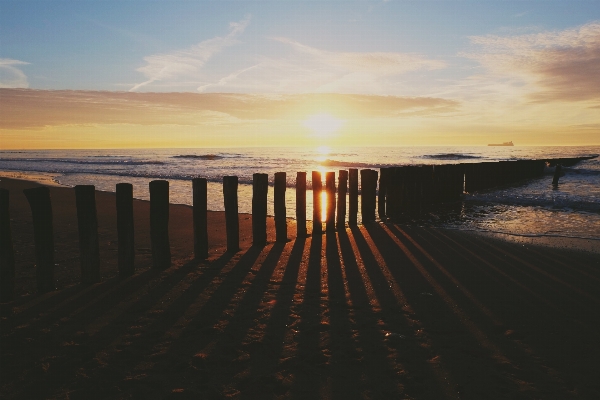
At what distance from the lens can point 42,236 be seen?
4.31m

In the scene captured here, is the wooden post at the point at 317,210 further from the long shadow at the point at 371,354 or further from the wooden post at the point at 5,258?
the wooden post at the point at 5,258

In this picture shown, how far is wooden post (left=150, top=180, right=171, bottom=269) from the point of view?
5.12 meters

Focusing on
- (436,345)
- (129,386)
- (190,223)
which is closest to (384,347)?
(436,345)

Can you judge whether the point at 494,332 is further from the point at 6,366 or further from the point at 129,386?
the point at 6,366

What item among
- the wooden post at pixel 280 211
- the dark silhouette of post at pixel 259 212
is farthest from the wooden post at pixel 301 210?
the dark silhouette of post at pixel 259 212

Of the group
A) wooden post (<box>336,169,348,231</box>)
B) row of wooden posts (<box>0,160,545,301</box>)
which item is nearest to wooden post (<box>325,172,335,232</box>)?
row of wooden posts (<box>0,160,545,301</box>)

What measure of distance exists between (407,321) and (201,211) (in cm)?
314

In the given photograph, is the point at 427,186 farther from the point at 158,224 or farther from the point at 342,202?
the point at 158,224

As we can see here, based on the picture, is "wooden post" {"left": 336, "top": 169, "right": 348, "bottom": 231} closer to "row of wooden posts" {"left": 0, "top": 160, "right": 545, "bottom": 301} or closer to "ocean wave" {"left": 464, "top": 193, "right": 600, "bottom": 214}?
"row of wooden posts" {"left": 0, "top": 160, "right": 545, "bottom": 301}

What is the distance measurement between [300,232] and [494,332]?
405 cm

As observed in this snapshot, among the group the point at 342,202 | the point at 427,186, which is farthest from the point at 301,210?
the point at 427,186

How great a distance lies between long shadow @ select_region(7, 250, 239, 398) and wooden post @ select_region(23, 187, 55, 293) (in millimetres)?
653

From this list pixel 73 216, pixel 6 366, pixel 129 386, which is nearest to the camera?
pixel 129 386

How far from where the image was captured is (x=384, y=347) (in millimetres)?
3166
